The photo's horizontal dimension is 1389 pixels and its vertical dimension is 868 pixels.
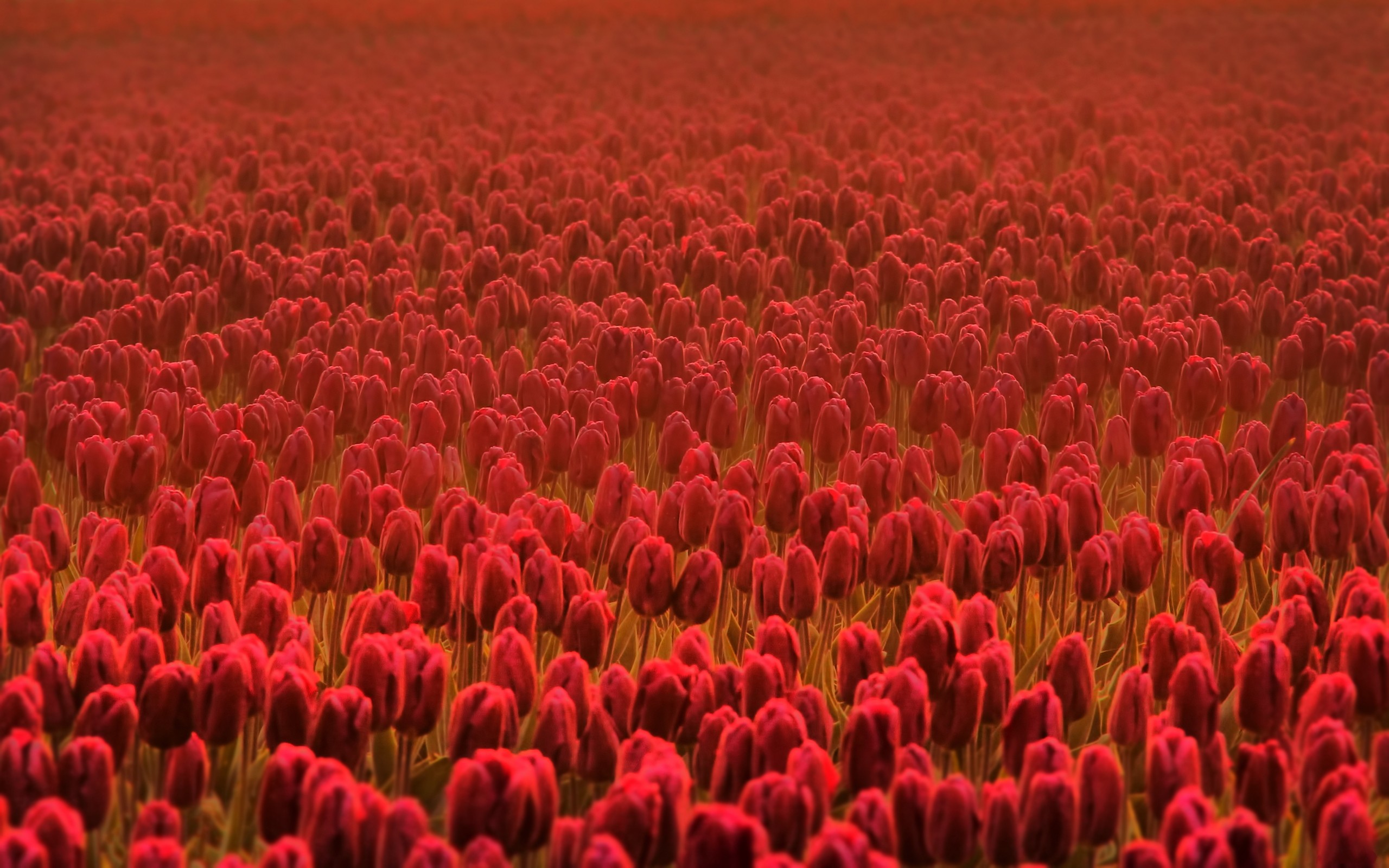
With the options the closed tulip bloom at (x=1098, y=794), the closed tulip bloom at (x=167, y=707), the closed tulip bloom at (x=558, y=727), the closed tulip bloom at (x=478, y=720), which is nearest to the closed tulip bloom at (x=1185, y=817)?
the closed tulip bloom at (x=1098, y=794)

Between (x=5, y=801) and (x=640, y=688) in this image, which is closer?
(x=5, y=801)

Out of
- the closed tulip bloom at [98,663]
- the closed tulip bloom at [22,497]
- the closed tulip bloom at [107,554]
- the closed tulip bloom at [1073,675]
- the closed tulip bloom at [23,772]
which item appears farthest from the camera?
the closed tulip bloom at [22,497]

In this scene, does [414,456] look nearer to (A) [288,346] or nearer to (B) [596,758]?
(B) [596,758]

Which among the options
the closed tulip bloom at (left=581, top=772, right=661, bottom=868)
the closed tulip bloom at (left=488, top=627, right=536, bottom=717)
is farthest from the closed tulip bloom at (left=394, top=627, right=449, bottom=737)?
the closed tulip bloom at (left=581, top=772, right=661, bottom=868)

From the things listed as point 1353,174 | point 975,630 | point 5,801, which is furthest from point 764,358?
point 1353,174

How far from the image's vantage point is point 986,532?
3662 millimetres

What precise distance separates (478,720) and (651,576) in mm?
792

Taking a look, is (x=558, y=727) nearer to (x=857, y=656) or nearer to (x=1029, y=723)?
(x=857, y=656)

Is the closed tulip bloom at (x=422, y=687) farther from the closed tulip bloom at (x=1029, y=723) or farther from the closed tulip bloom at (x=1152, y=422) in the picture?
the closed tulip bloom at (x=1152, y=422)

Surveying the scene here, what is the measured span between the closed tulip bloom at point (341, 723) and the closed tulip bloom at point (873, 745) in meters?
0.88

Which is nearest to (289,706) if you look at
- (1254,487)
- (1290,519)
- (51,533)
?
(51,533)

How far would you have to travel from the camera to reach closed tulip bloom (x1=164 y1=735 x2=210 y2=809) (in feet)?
8.69

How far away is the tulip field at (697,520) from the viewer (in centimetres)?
246

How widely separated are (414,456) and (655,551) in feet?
3.49
